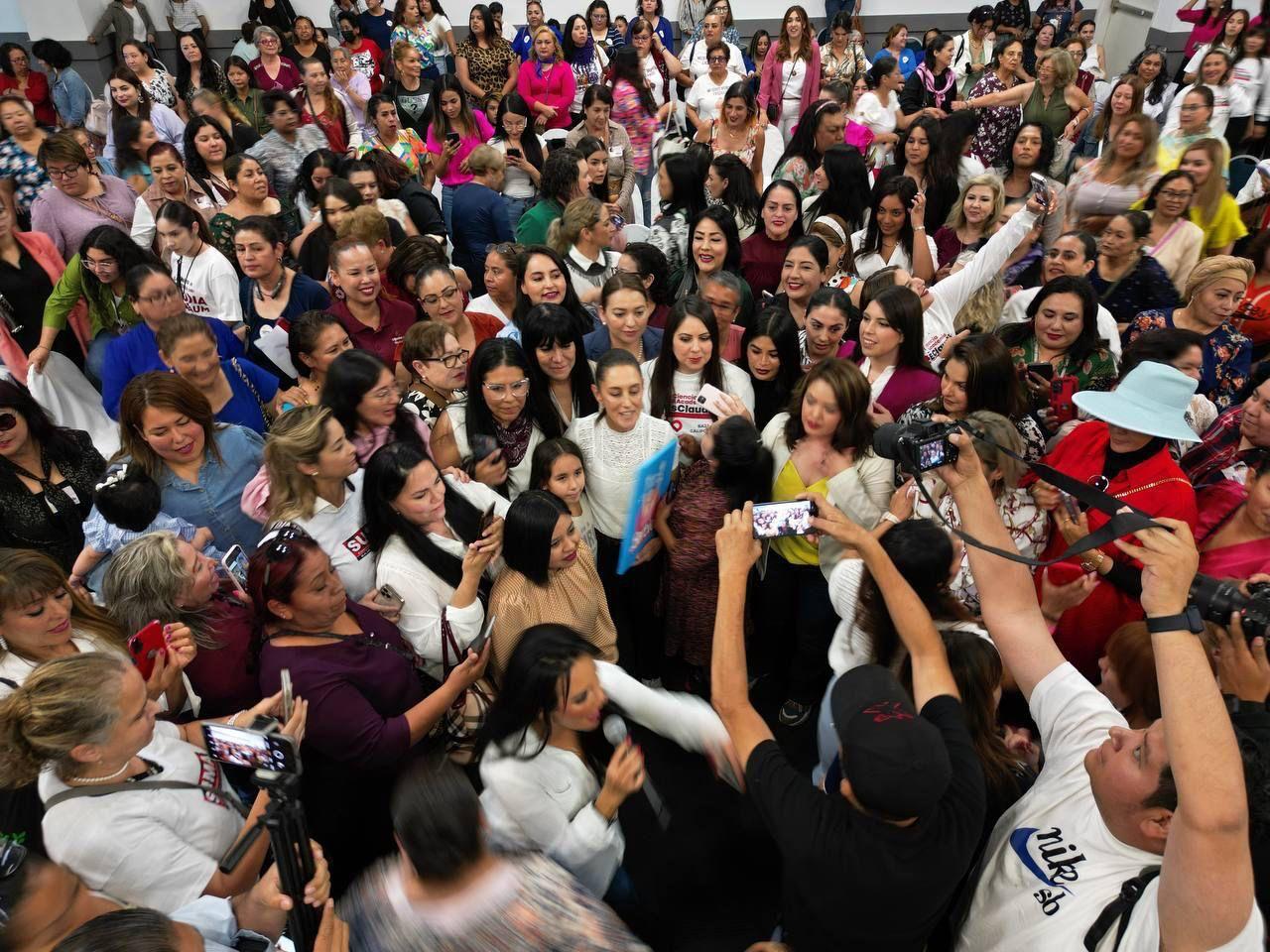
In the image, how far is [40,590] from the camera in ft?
6.33

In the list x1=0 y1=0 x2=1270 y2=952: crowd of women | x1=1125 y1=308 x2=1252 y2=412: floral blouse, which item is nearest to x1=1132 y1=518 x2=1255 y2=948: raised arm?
x1=0 y1=0 x2=1270 y2=952: crowd of women

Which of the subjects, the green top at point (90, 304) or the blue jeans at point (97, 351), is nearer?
the green top at point (90, 304)

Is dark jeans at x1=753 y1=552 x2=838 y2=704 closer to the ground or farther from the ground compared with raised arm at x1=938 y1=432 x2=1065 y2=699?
closer to the ground

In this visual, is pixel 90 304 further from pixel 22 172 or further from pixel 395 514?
pixel 395 514

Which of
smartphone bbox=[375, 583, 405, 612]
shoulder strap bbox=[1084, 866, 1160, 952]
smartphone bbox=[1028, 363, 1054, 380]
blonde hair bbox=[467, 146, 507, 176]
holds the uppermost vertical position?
blonde hair bbox=[467, 146, 507, 176]

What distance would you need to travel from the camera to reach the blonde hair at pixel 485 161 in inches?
185

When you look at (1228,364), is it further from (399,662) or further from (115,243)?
(115,243)

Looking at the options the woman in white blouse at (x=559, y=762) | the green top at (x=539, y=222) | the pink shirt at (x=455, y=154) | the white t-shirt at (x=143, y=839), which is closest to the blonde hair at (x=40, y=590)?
the white t-shirt at (x=143, y=839)

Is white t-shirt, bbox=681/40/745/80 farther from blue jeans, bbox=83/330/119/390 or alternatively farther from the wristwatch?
the wristwatch

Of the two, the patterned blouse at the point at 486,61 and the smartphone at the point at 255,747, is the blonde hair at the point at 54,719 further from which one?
the patterned blouse at the point at 486,61

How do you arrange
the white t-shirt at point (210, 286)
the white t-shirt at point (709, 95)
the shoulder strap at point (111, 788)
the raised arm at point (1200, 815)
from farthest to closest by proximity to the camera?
the white t-shirt at point (709, 95) < the white t-shirt at point (210, 286) < the shoulder strap at point (111, 788) < the raised arm at point (1200, 815)

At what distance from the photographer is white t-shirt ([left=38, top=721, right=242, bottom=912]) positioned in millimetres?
1542

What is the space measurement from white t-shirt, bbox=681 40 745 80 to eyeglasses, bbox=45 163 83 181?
15.6 ft

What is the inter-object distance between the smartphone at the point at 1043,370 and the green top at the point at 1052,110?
3622 mm
